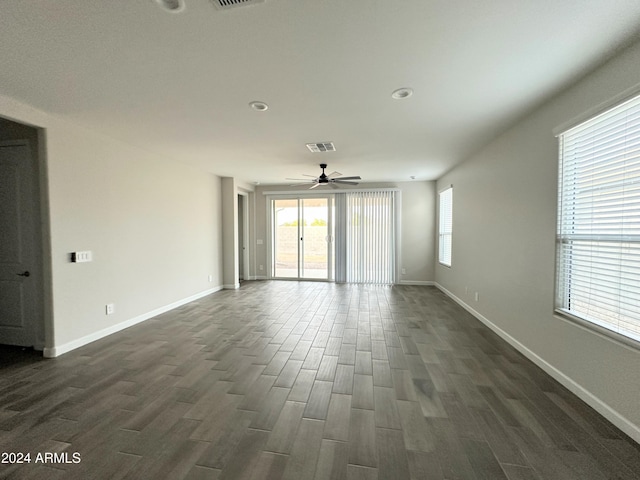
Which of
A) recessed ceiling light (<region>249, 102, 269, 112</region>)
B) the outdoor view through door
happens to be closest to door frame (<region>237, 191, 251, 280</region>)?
the outdoor view through door

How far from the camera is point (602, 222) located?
2146 mm

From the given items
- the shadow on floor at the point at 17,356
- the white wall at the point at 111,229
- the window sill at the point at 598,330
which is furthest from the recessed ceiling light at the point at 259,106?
the shadow on floor at the point at 17,356

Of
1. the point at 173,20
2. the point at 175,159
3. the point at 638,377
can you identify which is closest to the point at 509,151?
the point at 638,377

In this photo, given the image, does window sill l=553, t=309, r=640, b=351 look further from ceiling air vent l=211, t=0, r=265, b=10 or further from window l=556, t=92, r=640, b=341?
ceiling air vent l=211, t=0, r=265, b=10

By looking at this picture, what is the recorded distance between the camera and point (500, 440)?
1.79m

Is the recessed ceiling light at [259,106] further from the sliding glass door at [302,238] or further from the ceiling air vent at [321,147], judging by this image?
the sliding glass door at [302,238]

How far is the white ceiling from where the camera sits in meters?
1.59

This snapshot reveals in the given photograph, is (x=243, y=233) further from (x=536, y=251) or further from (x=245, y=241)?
(x=536, y=251)

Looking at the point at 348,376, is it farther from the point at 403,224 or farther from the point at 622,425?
the point at 403,224

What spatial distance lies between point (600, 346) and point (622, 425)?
508 mm

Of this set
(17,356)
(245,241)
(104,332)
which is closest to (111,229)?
(104,332)

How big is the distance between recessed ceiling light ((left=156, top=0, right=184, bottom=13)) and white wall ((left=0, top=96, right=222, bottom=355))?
2345 mm

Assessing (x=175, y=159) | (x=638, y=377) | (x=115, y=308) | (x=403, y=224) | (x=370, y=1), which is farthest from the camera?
(x=403, y=224)

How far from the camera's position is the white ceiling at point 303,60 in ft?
5.23
